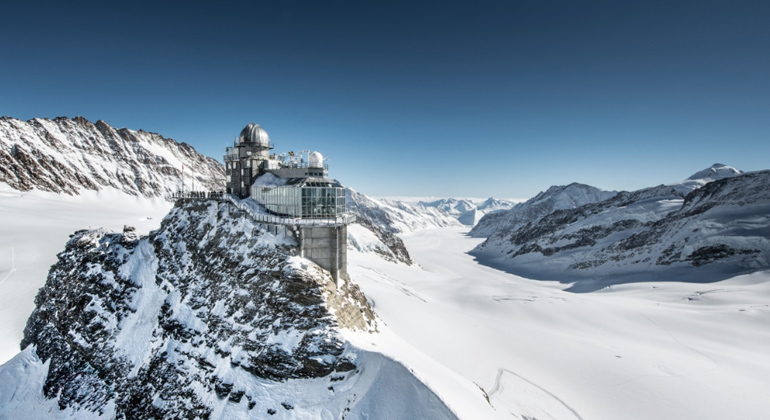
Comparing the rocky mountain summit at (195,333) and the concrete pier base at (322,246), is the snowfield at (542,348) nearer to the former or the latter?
the rocky mountain summit at (195,333)

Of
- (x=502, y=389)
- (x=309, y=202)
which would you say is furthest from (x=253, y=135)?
(x=502, y=389)

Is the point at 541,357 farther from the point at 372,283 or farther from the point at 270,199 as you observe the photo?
the point at 270,199

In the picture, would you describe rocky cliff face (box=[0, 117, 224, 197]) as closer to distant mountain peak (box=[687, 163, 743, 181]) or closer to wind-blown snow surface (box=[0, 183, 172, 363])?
wind-blown snow surface (box=[0, 183, 172, 363])

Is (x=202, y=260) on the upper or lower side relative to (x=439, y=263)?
upper

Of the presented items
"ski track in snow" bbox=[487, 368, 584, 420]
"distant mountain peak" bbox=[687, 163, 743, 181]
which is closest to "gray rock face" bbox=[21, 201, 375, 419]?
"ski track in snow" bbox=[487, 368, 584, 420]

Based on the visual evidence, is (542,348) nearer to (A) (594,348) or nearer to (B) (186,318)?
(A) (594,348)

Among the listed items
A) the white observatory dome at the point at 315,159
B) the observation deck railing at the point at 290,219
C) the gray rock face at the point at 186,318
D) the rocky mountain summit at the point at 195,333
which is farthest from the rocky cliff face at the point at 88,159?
the white observatory dome at the point at 315,159

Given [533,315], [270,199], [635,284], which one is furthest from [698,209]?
[270,199]
